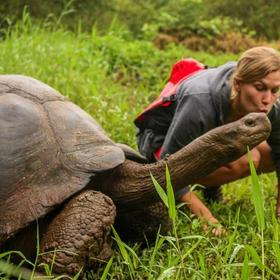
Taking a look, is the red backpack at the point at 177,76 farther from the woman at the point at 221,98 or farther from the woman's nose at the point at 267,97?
the woman's nose at the point at 267,97

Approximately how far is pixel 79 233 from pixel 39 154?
393mm

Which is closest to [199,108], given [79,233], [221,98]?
[221,98]

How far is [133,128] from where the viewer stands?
4.42 metres

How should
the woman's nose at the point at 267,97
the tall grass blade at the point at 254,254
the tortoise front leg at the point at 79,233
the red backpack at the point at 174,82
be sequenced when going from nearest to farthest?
the tall grass blade at the point at 254,254 < the tortoise front leg at the point at 79,233 < the woman's nose at the point at 267,97 < the red backpack at the point at 174,82

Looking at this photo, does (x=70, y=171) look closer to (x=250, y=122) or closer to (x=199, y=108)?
(x=250, y=122)

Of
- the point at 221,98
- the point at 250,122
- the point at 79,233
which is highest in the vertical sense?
the point at 250,122

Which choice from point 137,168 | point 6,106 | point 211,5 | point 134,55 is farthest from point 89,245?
point 211,5

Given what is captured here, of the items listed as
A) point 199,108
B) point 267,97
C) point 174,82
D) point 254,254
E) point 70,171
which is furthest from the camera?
point 174,82

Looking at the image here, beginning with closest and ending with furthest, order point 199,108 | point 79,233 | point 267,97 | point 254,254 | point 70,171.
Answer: point 254,254
point 79,233
point 70,171
point 267,97
point 199,108

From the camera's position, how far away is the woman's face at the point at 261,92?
286cm

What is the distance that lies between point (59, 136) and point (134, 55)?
4.57 meters

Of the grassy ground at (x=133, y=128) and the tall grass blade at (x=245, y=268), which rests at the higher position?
the tall grass blade at (x=245, y=268)

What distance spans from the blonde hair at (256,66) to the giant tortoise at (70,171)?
624mm

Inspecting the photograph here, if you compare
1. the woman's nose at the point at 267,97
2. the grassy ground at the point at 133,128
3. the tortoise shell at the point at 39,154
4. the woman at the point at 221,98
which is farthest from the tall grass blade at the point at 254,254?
the woman's nose at the point at 267,97
